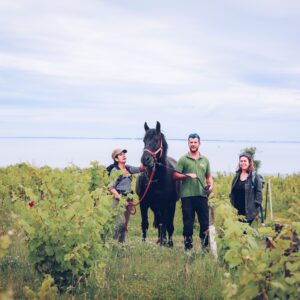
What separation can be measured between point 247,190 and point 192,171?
0.98 m

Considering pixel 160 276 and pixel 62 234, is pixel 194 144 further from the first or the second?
pixel 62 234

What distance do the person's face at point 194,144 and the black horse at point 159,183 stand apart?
2.43 feet

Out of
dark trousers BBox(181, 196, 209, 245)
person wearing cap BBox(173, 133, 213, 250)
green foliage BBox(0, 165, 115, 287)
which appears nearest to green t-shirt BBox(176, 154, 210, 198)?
person wearing cap BBox(173, 133, 213, 250)

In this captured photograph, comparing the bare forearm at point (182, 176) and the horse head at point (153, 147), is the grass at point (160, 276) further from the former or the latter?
the horse head at point (153, 147)

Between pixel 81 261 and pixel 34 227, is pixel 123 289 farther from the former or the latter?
pixel 34 227

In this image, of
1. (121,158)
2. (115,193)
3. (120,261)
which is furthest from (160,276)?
(121,158)

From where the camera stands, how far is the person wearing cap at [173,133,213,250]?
9578 millimetres

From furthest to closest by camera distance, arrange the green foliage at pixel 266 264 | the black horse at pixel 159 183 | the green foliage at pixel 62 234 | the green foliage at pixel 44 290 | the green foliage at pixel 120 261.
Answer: the black horse at pixel 159 183, the green foliage at pixel 62 234, the green foliage at pixel 44 290, the green foliage at pixel 120 261, the green foliage at pixel 266 264

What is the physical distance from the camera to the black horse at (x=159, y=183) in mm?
10055

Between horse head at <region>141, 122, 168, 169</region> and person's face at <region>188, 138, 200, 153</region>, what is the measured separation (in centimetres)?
73

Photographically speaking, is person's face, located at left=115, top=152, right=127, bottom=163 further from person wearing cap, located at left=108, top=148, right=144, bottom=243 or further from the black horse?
the black horse

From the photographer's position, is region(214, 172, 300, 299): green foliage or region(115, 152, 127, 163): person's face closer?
region(214, 172, 300, 299): green foliage

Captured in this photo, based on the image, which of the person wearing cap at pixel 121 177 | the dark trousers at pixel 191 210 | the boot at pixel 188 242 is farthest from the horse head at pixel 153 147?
the boot at pixel 188 242

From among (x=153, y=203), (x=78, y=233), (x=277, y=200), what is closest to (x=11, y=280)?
(x=78, y=233)
